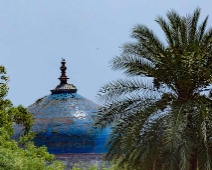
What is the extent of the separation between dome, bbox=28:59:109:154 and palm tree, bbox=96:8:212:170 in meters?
11.8

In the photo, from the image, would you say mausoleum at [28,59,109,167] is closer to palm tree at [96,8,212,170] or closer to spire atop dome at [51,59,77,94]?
spire atop dome at [51,59,77,94]

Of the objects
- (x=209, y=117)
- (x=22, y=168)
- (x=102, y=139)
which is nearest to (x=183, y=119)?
(x=209, y=117)

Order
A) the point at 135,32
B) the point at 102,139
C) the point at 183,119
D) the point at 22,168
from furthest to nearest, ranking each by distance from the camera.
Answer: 1. the point at 102,139
2. the point at 22,168
3. the point at 135,32
4. the point at 183,119

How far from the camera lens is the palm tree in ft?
66.6

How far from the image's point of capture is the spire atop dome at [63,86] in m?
36.6

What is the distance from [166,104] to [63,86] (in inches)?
640

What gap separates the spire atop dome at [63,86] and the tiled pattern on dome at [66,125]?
323 mm

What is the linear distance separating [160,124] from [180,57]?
4.89 feet

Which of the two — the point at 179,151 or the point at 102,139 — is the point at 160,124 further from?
the point at 102,139

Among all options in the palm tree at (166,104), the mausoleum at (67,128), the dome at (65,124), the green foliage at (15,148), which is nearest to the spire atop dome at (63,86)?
the dome at (65,124)

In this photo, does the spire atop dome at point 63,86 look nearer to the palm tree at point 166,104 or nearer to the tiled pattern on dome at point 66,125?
the tiled pattern on dome at point 66,125

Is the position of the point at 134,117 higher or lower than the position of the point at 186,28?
lower

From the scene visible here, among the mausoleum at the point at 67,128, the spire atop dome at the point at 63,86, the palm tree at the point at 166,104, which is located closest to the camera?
the palm tree at the point at 166,104

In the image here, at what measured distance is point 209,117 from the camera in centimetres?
2027
